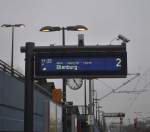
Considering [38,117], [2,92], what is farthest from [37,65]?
[38,117]

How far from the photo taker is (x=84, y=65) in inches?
674

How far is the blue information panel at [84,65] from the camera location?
16.9 meters

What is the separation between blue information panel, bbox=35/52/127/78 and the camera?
1689 centimetres

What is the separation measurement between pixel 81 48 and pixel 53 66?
94 centimetres

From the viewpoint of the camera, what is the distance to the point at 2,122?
66.7 ft

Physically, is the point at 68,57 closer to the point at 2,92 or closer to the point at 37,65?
the point at 37,65

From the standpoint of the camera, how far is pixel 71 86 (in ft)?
86.3

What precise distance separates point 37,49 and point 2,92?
13.0 ft

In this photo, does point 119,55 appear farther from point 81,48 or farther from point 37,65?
point 37,65

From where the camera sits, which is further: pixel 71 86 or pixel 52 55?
pixel 71 86

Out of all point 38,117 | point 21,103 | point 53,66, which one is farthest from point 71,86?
point 53,66

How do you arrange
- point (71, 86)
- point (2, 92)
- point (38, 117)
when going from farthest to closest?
point (38, 117) < point (71, 86) < point (2, 92)

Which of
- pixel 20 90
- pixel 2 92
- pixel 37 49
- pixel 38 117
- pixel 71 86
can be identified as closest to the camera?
pixel 37 49

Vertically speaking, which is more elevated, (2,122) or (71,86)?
(71,86)
